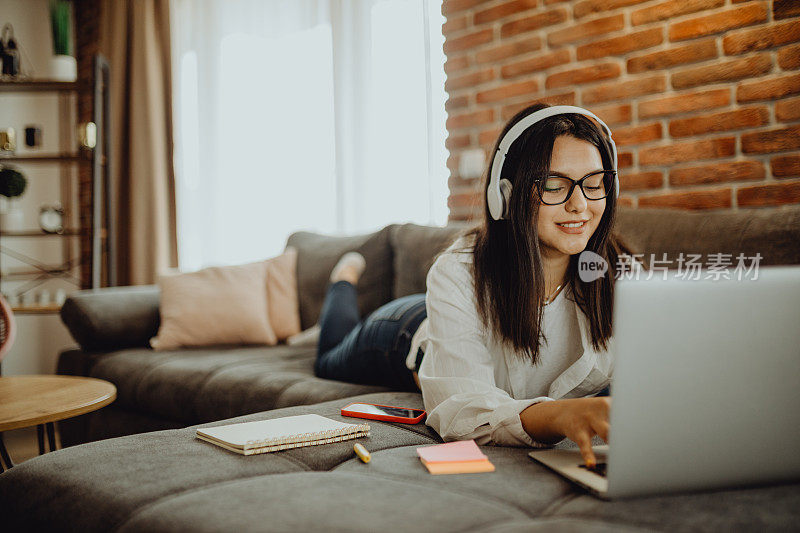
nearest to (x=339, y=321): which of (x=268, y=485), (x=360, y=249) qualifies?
(x=360, y=249)

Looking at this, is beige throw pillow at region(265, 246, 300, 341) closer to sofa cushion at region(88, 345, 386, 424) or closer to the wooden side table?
sofa cushion at region(88, 345, 386, 424)

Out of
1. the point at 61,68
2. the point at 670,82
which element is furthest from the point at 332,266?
the point at 61,68

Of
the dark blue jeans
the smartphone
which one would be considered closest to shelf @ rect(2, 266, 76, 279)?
the dark blue jeans

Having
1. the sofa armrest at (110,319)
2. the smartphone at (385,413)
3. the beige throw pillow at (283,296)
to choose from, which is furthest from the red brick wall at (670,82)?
the sofa armrest at (110,319)

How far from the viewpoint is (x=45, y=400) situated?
171 centimetres

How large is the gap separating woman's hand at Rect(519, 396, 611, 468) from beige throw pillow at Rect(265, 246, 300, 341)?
1759mm

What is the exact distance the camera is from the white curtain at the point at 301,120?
3258 millimetres

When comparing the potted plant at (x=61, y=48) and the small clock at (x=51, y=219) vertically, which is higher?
the potted plant at (x=61, y=48)

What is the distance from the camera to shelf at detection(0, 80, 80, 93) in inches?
135

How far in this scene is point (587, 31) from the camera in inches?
96.9

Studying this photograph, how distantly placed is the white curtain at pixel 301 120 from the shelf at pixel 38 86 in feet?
2.64

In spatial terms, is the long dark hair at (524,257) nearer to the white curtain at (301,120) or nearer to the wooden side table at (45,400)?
the wooden side table at (45,400)

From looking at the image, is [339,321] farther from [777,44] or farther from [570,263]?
[777,44]

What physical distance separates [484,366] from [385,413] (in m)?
0.28
